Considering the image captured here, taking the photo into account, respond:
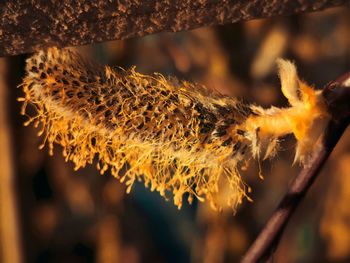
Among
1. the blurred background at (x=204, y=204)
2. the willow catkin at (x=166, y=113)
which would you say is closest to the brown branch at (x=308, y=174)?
the willow catkin at (x=166, y=113)

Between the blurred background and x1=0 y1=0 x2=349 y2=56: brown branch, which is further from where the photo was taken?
the blurred background

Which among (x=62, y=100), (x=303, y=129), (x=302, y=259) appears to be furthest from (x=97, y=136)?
(x=302, y=259)

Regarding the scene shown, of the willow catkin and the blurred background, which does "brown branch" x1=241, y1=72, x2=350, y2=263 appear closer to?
the willow catkin

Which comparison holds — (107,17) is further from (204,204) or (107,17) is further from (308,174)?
(204,204)

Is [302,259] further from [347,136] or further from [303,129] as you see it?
[303,129]

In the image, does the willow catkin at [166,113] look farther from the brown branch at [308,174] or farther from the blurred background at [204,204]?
the blurred background at [204,204]

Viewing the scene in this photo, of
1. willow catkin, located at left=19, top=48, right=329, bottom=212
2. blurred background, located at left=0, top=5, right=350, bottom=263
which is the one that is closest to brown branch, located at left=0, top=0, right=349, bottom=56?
willow catkin, located at left=19, top=48, right=329, bottom=212
